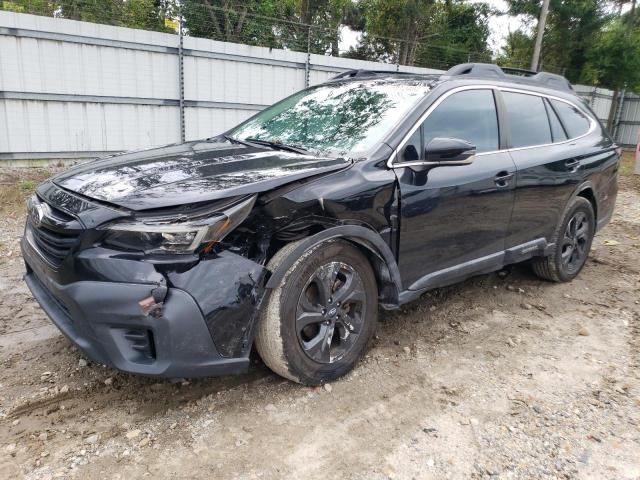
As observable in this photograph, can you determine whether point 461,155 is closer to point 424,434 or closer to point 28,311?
point 424,434

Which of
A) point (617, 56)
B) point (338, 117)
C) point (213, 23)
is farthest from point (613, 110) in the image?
point (338, 117)

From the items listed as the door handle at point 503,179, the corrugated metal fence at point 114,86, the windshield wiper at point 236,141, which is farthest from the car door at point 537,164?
the corrugated metal fence at point 114,86

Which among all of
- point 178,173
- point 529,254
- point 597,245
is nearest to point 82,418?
point 178,173

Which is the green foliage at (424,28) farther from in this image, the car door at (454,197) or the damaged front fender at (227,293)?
the damaged front fender at (227,293)

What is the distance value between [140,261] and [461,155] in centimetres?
193

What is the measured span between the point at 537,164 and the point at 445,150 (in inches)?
51.2

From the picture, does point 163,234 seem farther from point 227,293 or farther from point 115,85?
point 115,85

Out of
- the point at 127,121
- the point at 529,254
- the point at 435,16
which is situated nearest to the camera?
the point at 529,254

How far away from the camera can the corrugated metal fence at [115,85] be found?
7934 millimetres

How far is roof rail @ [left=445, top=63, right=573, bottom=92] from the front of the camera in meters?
3.67

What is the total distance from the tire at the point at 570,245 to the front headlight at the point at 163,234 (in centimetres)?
318

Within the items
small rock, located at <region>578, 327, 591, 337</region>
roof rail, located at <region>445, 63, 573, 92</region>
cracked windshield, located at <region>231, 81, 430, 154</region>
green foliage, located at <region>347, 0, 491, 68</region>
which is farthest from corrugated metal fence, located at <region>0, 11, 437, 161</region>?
green foliage, located at <region>347, 0, 491, 68</region>

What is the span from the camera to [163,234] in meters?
2.19

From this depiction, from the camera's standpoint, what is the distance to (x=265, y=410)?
258 centimetres
